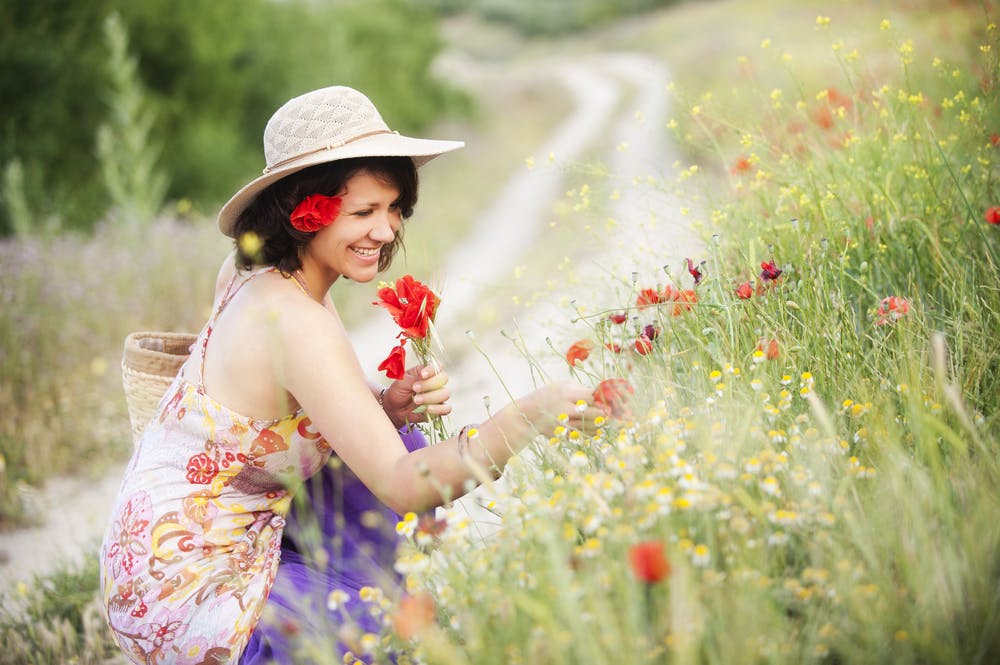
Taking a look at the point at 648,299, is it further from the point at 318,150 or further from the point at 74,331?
the point at 74,331

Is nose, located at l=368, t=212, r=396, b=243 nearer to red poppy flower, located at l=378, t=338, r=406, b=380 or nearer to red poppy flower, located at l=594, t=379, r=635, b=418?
red poppy flower, located at l=378, t=338, r=406, b=380

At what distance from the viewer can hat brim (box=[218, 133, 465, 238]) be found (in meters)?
2.03

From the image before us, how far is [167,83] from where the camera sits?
9555mm

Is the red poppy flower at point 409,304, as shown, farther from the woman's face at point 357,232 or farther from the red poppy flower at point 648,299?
the red poppy flower at point 648,299

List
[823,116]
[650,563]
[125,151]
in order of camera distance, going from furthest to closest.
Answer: [125,151], [823,116], [650,563]

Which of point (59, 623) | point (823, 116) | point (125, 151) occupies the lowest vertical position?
point (59, 623)

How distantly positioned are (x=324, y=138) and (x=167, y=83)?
338 inches

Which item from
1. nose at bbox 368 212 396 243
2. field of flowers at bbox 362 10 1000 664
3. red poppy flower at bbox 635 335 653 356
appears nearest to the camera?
field of flowers at bbox 362 10 1000 664

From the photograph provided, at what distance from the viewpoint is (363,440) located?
191cm

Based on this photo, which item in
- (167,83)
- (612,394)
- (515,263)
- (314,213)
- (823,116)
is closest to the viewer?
(612,394)

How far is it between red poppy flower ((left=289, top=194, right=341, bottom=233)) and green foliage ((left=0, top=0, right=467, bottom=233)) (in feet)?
15.8

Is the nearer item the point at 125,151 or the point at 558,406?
the point at 558,406

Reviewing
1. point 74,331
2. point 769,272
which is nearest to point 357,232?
point 769,272

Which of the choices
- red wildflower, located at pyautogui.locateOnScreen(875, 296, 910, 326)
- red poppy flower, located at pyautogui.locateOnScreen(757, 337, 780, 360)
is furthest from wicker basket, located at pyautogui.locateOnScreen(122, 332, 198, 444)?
red wildflower, located at pyautogui.locateOnScreen(875, 296, 910, 326)
